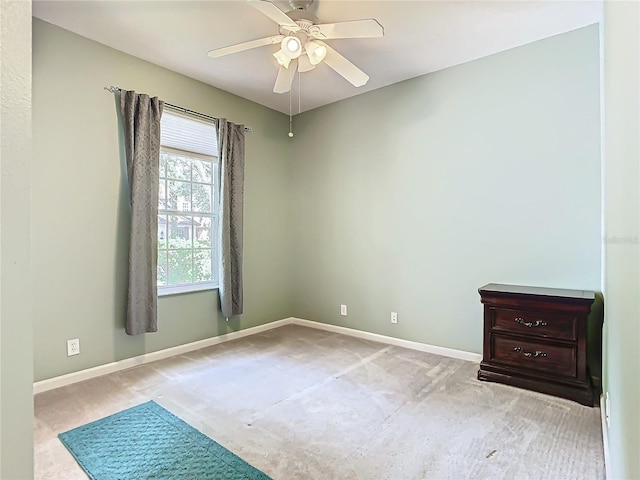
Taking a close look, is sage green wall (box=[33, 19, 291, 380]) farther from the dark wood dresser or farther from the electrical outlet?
the dark wood dresser

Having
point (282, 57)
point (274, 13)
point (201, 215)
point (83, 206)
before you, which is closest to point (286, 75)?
point (282, 57)

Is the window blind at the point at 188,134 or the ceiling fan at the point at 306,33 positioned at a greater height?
the ceiling fan at the point at 306,33

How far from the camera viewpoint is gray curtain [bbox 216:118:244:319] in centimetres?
376

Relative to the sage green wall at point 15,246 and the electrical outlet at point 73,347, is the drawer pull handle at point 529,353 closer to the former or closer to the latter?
the sage green wall at point 15,246

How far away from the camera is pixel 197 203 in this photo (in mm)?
3744

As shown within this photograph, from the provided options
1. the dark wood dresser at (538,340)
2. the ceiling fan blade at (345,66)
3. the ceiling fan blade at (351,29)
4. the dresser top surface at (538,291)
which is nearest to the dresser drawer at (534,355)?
the dark wood dresser at (538,340)

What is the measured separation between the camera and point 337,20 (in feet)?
8.63

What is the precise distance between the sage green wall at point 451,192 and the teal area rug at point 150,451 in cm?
232

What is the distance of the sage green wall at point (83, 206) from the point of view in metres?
2.65

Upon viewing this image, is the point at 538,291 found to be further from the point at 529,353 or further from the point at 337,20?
the point at 337,20

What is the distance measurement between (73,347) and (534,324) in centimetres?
350

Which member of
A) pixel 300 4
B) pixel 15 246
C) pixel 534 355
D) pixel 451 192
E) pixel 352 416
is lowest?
pixel 352 416

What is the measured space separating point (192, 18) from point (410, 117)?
7.06 ft

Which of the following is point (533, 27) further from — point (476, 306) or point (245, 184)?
point (245, 184)
